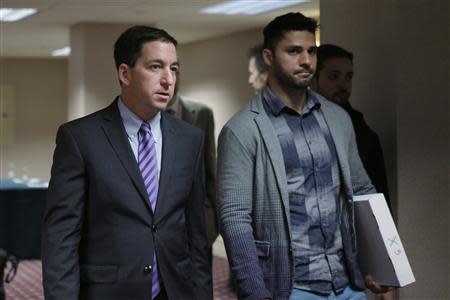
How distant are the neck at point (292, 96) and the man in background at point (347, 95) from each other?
3.59 ft

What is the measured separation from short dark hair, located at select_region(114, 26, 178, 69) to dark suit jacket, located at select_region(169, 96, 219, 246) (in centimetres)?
262

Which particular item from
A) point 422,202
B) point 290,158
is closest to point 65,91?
point 422,202

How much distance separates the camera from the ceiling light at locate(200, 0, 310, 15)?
33.8ft

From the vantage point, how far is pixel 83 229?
3248mm

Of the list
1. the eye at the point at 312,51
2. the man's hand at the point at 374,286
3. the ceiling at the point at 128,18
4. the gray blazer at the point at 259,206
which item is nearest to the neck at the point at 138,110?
the gray blazer at the point at 259,206

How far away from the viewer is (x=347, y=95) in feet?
15.4

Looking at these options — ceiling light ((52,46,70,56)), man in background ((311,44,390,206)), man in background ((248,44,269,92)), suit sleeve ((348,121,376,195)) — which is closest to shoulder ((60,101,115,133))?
suit sleeve ((348,121,376,195))

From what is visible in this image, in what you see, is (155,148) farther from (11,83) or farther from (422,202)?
(11,83)

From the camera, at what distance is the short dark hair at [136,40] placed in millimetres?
3236

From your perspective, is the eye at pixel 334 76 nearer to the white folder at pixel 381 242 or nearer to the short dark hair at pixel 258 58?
the white folder at pixel 381 242

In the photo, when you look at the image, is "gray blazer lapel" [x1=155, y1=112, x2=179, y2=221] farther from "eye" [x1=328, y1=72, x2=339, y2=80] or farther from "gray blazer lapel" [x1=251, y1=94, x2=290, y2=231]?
"eye" [x1=328, y1=72, x2=339, y2=80]

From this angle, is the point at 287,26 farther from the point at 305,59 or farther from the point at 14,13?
the point at 14,13

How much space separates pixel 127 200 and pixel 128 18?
30.7 ft

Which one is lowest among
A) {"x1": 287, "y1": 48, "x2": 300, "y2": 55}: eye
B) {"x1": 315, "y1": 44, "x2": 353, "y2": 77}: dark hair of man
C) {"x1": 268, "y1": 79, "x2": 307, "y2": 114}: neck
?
{"x1": 268, "y1": 79, "x2": 307, "y2": 114}: neck
